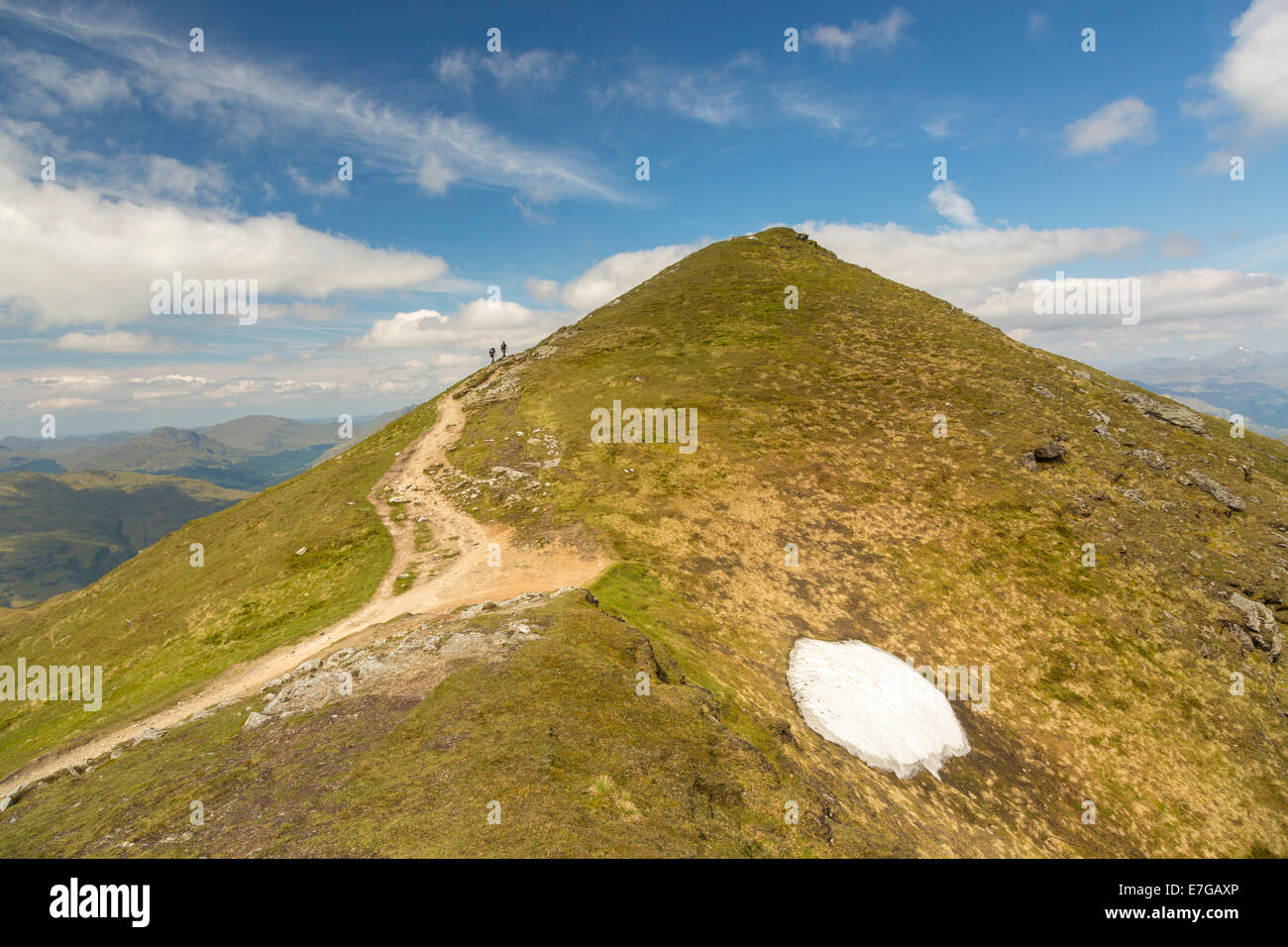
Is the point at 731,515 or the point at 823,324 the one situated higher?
the point at 823,324

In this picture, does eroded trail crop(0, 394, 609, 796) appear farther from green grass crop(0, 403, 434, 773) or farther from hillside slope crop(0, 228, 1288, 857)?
hillside slope crop(0, 228, 1288, 857)

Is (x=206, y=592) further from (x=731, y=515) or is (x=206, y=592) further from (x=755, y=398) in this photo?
(x=755, y=398)

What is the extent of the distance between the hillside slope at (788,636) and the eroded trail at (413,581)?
105 inches

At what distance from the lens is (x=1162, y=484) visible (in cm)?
5209

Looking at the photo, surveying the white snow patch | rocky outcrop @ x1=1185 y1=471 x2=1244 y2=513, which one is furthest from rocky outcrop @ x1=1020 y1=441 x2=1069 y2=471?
the white snow patch

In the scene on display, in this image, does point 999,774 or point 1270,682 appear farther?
point 1270,682

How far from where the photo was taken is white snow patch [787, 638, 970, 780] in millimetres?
28609

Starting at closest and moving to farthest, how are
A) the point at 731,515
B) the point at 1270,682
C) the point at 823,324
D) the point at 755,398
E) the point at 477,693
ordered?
the point at 477,693 → the point at 1270,682 → the point at 731,515 → the point at 755,398 → the point at 823,324

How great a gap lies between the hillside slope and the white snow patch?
47.7 inches

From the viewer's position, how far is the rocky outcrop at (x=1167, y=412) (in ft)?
201

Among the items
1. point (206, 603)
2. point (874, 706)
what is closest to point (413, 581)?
point (206, 603)

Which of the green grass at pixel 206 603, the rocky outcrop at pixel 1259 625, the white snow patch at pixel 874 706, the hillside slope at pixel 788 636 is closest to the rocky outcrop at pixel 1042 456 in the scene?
the hillside slope at pixel 788 636
